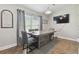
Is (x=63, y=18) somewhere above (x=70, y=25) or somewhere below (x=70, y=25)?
above

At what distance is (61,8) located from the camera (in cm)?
172

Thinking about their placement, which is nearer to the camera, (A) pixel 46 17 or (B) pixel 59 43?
(A) pixel 46 17

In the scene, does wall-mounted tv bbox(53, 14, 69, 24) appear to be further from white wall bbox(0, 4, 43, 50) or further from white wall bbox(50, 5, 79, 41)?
white wall bbox(0, 4, 43, 50)

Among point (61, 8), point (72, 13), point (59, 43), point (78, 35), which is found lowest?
point (59, 43)

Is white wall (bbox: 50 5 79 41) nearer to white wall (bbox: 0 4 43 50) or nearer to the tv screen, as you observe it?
the tv screen

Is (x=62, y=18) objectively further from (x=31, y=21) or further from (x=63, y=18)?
(x=31, y=21)

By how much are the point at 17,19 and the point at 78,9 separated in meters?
1.44

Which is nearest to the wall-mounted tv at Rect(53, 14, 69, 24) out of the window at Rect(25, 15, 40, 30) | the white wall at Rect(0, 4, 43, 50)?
the window at Rect(25, 15, 40, 30)

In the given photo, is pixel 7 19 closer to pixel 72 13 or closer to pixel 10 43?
pixel 10 43

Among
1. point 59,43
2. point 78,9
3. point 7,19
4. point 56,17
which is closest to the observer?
point 78,9

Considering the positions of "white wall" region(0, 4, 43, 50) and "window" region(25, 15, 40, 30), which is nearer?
"white wall" region(0, 4, 43, 50)

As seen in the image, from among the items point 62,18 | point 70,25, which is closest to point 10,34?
point 62,18

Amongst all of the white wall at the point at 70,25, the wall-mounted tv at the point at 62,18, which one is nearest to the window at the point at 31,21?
the white wall at the point at 70,25
